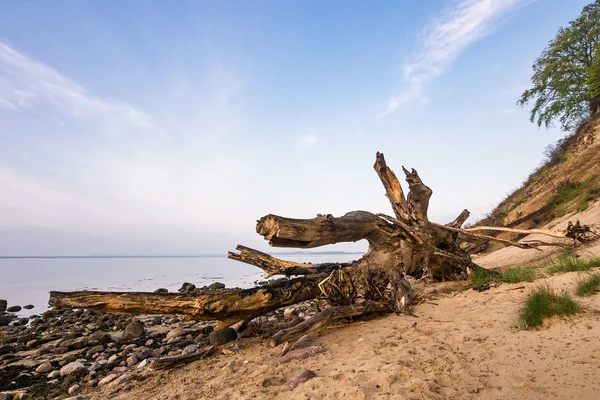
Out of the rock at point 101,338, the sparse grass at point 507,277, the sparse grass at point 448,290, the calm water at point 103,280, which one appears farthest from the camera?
the calm water at point 103,280

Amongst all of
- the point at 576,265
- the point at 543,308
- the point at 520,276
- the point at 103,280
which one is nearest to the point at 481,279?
the point at 520,276

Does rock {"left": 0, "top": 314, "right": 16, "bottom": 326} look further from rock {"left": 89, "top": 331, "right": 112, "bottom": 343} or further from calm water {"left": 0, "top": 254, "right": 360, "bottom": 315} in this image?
rock {"left": 89, "top": 331, "right": 112, "bottom": 343}

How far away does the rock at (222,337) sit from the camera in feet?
16.6

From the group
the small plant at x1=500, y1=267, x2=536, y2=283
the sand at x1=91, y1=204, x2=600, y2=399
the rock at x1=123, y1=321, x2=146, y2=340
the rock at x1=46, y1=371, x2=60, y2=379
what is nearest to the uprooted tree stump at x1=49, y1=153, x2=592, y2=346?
the sand at x1=91, y1=204, x2=600, y2=399

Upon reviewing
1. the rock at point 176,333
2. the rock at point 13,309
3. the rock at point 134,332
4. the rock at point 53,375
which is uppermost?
the rock at point 13,309

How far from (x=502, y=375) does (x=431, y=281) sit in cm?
477

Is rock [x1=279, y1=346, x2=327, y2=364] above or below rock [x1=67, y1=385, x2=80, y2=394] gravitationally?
above

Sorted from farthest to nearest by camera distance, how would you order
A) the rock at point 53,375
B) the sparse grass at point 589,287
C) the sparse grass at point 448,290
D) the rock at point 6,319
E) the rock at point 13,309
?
the rock at point 13,309 < the rock at point 6,319 < the sparse grass at point 448,290 < the rock at point 53,375 < the sparse grass at point 589,287

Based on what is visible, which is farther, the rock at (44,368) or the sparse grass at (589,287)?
the rock at (44,368)

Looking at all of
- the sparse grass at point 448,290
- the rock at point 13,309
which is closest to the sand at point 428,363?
the sparse grass at point 448,290

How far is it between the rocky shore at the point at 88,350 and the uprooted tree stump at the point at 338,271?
2.05 feet

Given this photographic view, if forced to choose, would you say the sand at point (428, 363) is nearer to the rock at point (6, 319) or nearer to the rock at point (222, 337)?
the rock at point (222, 337)

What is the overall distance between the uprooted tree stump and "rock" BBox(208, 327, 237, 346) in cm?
22

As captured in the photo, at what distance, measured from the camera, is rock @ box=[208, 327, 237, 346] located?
5.06 m
